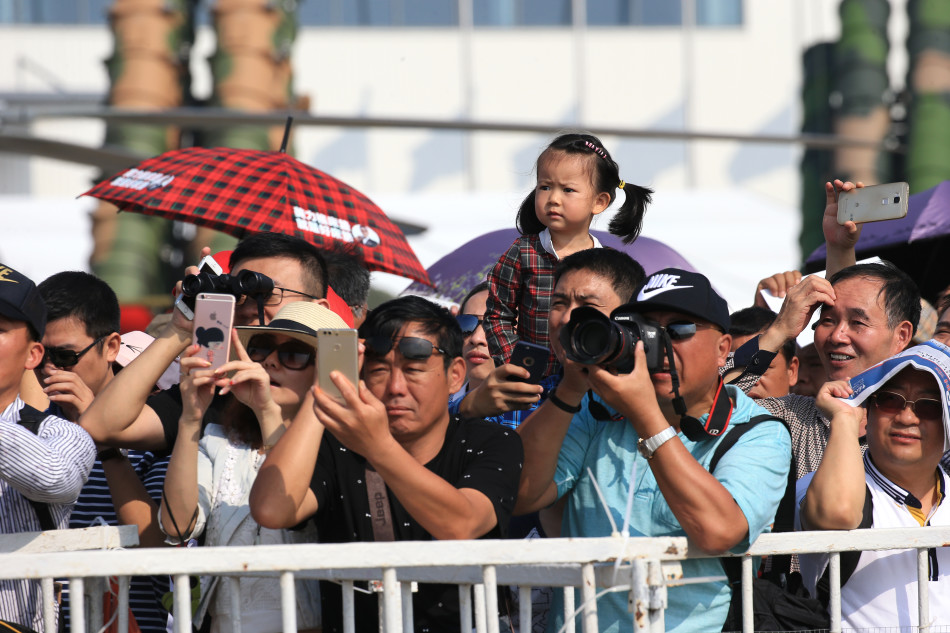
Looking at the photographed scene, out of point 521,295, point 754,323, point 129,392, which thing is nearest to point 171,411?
point 129,392

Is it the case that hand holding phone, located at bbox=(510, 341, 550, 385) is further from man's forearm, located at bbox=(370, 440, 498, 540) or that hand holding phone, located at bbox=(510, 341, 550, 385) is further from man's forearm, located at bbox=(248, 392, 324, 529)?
man's forearm, located at bbox=(248, 392, 324, 529)

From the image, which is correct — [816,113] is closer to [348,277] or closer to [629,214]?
[629,214]

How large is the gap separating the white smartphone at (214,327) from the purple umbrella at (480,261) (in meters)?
2.44

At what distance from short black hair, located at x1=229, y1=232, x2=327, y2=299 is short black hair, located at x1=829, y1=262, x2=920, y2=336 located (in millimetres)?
1525

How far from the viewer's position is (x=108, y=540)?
2373 mm

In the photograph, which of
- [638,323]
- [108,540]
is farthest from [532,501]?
[108,540]

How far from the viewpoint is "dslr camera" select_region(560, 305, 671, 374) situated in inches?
80.0

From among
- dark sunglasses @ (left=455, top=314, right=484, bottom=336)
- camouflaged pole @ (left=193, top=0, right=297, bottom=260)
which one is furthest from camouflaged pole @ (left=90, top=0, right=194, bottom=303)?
dark sunglasses @ (left=455, top=314, right=484, bottom=336)

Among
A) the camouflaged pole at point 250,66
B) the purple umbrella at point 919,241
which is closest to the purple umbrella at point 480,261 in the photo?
the purple umbrella at point 919,241

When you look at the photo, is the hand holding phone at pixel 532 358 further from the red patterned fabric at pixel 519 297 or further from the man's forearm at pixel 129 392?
the man's forearm at pixel 129 392

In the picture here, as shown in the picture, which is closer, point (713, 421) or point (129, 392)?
point (713, 421)

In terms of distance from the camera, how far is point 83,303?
298cm

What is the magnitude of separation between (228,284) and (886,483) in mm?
1592

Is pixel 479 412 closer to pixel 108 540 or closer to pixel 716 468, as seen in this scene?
pixel 716 468
